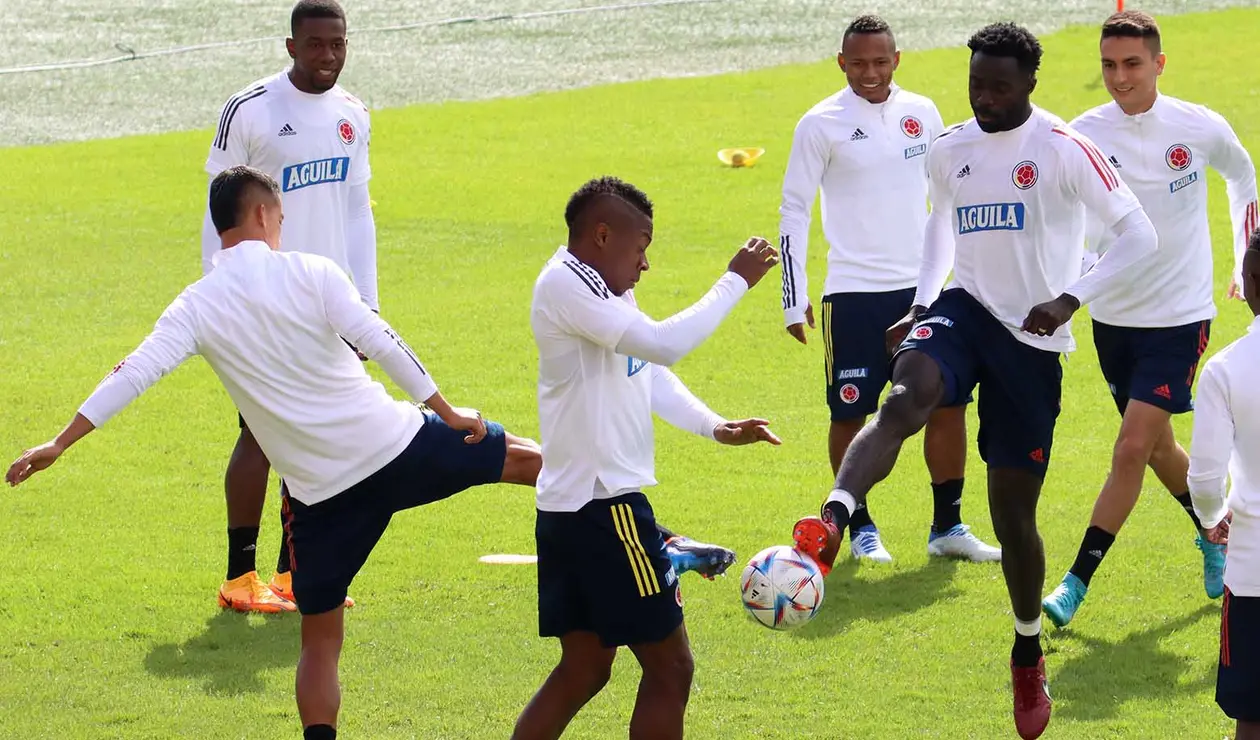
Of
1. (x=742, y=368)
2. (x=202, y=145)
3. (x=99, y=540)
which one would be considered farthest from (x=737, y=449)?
(x=202, y=145)

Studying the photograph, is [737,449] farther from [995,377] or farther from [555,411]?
[555,411]

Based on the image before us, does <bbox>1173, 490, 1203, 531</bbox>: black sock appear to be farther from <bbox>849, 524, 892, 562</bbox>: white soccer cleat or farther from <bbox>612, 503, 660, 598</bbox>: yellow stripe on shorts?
<bbox>612, 503, 660, 598</bbox>: yellow stripe on shorts

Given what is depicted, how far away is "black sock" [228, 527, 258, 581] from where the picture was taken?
26.7ft

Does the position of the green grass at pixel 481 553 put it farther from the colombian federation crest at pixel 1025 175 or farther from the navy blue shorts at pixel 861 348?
the colombian federation crest at pixel 1025 175

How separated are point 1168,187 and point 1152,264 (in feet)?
1.22

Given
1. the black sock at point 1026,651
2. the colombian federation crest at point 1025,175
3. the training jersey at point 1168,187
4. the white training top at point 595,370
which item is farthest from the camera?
the training jersey at point 1168,187

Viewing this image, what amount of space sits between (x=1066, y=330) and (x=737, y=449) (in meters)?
4.42

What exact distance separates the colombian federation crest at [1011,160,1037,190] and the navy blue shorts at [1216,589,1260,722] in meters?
2.06

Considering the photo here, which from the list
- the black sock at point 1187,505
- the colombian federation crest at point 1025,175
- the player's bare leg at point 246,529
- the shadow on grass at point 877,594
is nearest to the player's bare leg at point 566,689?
the shadow on grass at point 877,594

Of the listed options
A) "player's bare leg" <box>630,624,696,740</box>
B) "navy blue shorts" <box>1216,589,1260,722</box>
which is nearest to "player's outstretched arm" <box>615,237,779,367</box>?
"player's bare leg" <box>630,624,696,740</box>

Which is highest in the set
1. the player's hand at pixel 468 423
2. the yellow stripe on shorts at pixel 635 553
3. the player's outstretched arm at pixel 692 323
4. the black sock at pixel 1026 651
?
the player's outstretched arm at pixel 692 323

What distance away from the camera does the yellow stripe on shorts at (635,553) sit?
5598 millimetres

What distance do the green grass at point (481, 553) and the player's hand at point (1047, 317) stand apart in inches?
60.8

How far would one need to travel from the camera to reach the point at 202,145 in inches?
856
